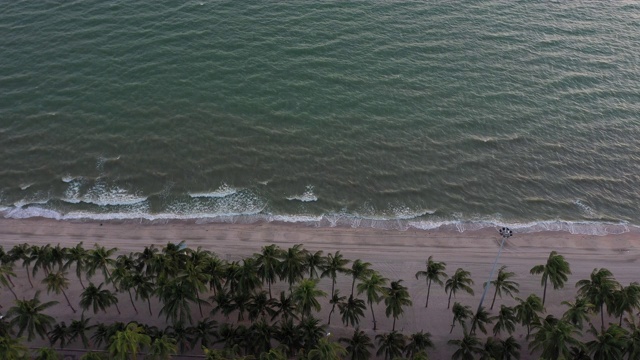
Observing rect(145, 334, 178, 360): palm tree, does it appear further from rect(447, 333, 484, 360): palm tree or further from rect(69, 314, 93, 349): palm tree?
rect(447, 333, 484, 360): palm tree

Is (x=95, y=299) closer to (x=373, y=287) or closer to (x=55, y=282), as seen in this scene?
(x=55, y=282)

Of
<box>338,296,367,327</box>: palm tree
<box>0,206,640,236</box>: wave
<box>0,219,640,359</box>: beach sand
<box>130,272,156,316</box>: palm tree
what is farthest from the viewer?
<box>0,206,640,236</box>: wave

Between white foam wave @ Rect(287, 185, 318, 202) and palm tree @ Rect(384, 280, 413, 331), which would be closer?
→ palm tree @ Rect(384, 280, 413, 331)

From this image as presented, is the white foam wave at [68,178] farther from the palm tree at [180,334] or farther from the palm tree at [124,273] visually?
the palm tree at [180,334]

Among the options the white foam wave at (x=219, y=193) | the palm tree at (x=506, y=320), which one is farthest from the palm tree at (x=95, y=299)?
the palm tree at (x=506, y=320)

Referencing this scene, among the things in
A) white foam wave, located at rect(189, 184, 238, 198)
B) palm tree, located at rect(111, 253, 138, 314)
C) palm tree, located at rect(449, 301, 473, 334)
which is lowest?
palm tree, located at rect(449, 301, 473, 334)

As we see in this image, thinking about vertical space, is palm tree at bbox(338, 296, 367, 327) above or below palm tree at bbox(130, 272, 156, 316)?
below

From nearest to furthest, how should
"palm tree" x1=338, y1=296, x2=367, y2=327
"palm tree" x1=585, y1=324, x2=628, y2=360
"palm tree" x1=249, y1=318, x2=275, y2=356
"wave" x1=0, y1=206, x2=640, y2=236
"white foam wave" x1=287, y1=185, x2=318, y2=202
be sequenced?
"palm tree" x1=585, y1=324, x2=628, y2=360 → "palm tree" x1=249, y1=318, x2=275, y2=356 → "palm tree" x1=338, y1=296, x2=367, y2=327 → "wave" x1=0, y1=206, x2=640, y2=236 → "white foam wave" x1=287, y1=185, x2=318, y2=202

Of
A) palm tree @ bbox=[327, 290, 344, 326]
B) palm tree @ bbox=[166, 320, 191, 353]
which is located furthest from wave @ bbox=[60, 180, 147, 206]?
palm tree @ bbox=[327, 290, 344, 326]
